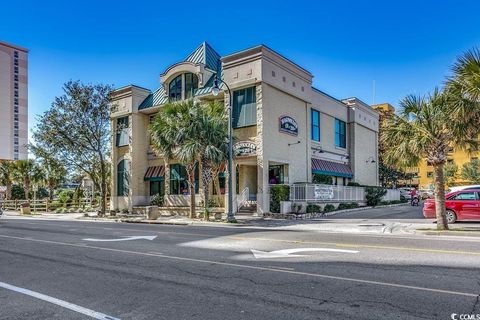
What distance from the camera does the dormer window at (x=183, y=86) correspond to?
30.9 meters

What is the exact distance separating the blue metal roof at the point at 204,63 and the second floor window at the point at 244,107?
119 inches

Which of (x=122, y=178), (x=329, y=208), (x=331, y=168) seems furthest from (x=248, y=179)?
(x=122, y=178)

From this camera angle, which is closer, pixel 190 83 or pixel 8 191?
pixel 190 83

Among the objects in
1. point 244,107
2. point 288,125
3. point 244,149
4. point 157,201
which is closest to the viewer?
point 244,149

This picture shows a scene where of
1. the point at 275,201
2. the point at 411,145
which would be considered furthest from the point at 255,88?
the point at 411,145

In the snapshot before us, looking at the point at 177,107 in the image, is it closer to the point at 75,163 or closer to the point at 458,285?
the point at 75,163

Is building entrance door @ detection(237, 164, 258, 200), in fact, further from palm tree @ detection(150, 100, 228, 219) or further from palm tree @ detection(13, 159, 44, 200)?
palm tree @ detection(13, 159, 44, 200)

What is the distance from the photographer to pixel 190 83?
102 ft

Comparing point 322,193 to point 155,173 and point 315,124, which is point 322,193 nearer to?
point 315,124

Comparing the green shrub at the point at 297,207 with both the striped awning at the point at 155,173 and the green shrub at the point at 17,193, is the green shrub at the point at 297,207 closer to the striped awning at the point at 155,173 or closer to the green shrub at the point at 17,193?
the striped awning at the point at 155,173

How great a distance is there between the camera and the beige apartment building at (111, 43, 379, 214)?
25906mm

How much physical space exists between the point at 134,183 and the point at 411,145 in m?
24.1

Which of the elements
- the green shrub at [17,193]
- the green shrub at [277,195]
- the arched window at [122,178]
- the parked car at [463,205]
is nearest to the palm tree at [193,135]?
the green shrub at [277,195]

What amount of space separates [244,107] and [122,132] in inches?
546
